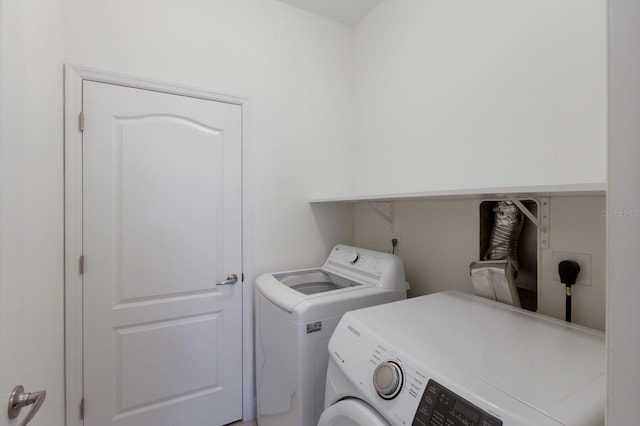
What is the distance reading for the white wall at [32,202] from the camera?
66 cm

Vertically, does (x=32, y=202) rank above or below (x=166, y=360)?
above

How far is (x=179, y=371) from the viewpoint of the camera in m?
1.77

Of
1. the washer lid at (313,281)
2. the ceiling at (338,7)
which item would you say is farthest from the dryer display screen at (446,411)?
the ceiling at (338,7)

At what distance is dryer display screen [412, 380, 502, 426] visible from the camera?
598mm

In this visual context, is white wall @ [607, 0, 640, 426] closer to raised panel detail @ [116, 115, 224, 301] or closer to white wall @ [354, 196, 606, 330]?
white wall @ [354, 196, 606, 330]

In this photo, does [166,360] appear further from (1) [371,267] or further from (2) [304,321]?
(1) [371,267]

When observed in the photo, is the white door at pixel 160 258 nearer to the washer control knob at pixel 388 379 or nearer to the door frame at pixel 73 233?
the door frame at pixel 73 233

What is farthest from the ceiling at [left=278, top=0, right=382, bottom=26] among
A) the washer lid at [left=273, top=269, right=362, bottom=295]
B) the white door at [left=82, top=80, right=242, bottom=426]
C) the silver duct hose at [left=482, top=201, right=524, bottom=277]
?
the washer lid at [left=273, top=269, right=362, bottom=295]

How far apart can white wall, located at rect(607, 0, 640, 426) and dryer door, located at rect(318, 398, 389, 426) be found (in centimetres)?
59

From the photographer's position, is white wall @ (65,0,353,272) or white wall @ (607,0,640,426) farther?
white wall @ (65,0,353,272)

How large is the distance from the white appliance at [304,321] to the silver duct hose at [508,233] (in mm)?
520

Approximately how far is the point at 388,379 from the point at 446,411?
0.52 ft

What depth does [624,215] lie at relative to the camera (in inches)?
12.6

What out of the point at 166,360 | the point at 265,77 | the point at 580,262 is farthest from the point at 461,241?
the point at 166,360
